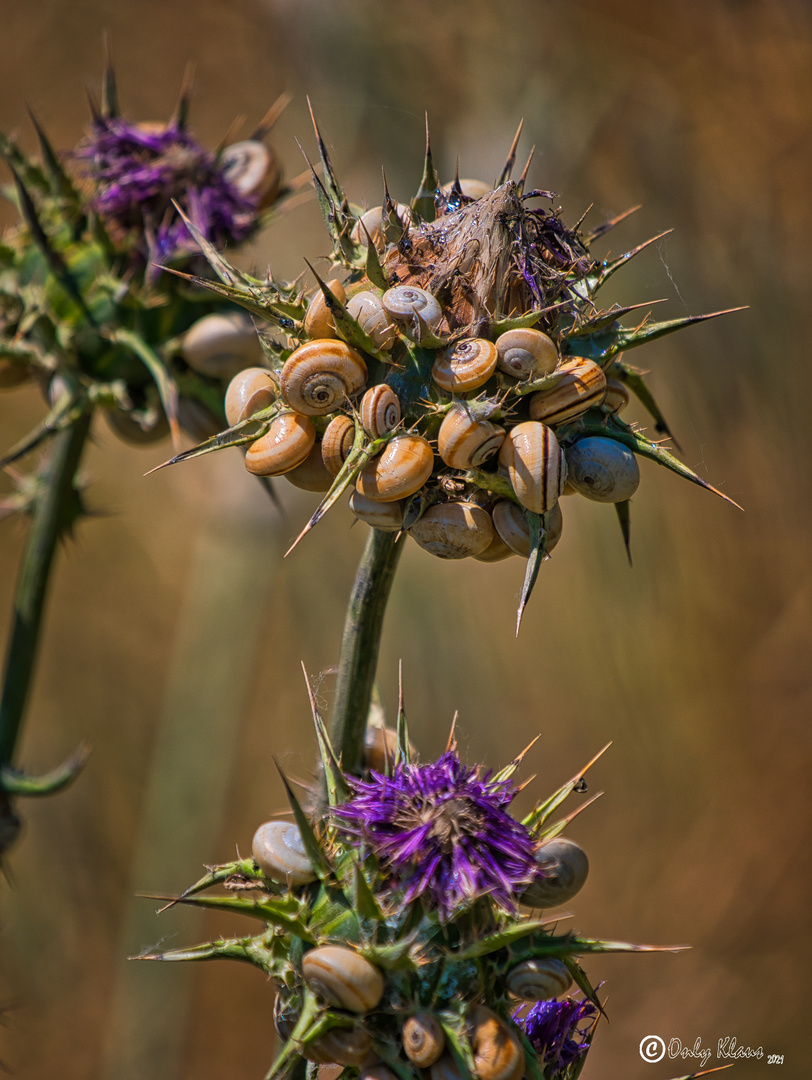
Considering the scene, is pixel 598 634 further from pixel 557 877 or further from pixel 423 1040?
pixel 423 1040

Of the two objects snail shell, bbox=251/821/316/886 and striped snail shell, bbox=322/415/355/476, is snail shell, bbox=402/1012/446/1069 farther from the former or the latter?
striped snail shell, bbox=322/415/355/476

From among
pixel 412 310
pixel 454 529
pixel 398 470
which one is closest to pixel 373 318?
pixel 412 310

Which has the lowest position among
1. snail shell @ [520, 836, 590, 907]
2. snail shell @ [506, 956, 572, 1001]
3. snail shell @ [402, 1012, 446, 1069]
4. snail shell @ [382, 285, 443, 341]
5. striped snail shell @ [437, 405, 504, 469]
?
snail shell @ [402, 1012, 446, 1069]

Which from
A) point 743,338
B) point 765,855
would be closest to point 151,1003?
point 765,855

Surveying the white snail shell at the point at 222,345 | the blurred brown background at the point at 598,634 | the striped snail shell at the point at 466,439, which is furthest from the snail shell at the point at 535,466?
the blurred brown background at the point at 598,634

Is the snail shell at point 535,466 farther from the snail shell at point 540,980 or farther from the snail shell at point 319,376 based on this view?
the snail shell at point 540,980

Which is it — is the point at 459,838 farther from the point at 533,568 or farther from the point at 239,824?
the point at 239,824

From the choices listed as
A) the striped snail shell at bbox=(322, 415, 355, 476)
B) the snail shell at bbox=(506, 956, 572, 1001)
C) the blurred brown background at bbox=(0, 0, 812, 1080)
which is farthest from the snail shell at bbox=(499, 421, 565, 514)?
the blurred brown background at bbox=(0, 0, 812, 1080)
